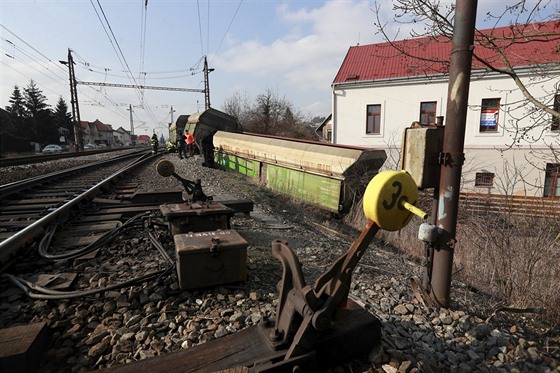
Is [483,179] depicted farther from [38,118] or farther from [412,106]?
[38,118]

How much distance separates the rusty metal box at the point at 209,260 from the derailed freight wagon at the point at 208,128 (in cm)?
1291

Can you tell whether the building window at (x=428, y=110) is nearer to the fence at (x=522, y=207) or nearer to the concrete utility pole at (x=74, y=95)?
the fence at (x=522, y=207)

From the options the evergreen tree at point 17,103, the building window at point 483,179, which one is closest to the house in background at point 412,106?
the building window at point 483,179

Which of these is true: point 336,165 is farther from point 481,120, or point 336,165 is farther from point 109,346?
point 481,120

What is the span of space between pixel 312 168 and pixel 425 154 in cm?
609

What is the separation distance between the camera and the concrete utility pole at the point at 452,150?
233cm

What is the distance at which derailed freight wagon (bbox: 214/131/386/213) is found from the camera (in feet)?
24.7

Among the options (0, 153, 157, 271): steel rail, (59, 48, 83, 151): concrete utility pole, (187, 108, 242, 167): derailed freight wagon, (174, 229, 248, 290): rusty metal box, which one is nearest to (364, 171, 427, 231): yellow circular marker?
(174, 229, 248, 290): rusty metal box

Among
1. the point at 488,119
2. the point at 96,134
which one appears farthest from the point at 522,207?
the point at 96,134

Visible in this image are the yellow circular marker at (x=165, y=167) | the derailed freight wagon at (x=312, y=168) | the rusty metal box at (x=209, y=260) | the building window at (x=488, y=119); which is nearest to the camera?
the rusty metal box at (x=209, y=260)

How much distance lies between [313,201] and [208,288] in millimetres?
5949

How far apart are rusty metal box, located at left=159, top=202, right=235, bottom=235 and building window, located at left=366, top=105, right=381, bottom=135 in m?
18.0

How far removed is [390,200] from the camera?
5.12 ft

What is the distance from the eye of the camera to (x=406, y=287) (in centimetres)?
298
